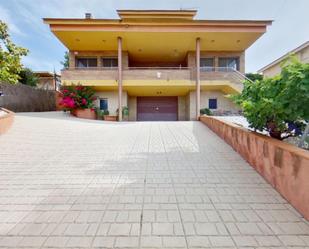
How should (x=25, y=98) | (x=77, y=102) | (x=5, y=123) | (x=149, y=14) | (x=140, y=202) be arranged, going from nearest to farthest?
(x=140, y=202) < (x=5, y=123) < (x=77, y=102) < (x=25, y=98) < (x=149, y=14)

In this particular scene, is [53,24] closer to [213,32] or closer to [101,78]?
[101,78]

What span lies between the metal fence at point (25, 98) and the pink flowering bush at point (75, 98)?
11.8ft

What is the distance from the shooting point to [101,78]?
607 inches

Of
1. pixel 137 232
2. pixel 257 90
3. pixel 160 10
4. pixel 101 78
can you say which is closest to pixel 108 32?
pixel 101 78

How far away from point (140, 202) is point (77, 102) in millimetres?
12338

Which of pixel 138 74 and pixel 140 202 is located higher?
pixel 138 74

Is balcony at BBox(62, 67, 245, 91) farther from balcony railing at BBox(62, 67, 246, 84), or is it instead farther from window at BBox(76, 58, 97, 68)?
window at BBox(76, 58, 97, 68)

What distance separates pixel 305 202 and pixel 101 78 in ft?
48.1

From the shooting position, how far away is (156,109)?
771 inches

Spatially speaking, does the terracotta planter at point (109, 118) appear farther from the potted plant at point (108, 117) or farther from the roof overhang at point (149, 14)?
the roof overhang at point (149, 14)

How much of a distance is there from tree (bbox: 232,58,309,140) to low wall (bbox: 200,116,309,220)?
45 centimetres

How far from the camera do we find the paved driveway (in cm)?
249

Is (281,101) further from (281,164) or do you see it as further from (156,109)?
(156,109)

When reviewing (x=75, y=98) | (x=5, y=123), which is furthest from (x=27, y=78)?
(x=5, y=123)
